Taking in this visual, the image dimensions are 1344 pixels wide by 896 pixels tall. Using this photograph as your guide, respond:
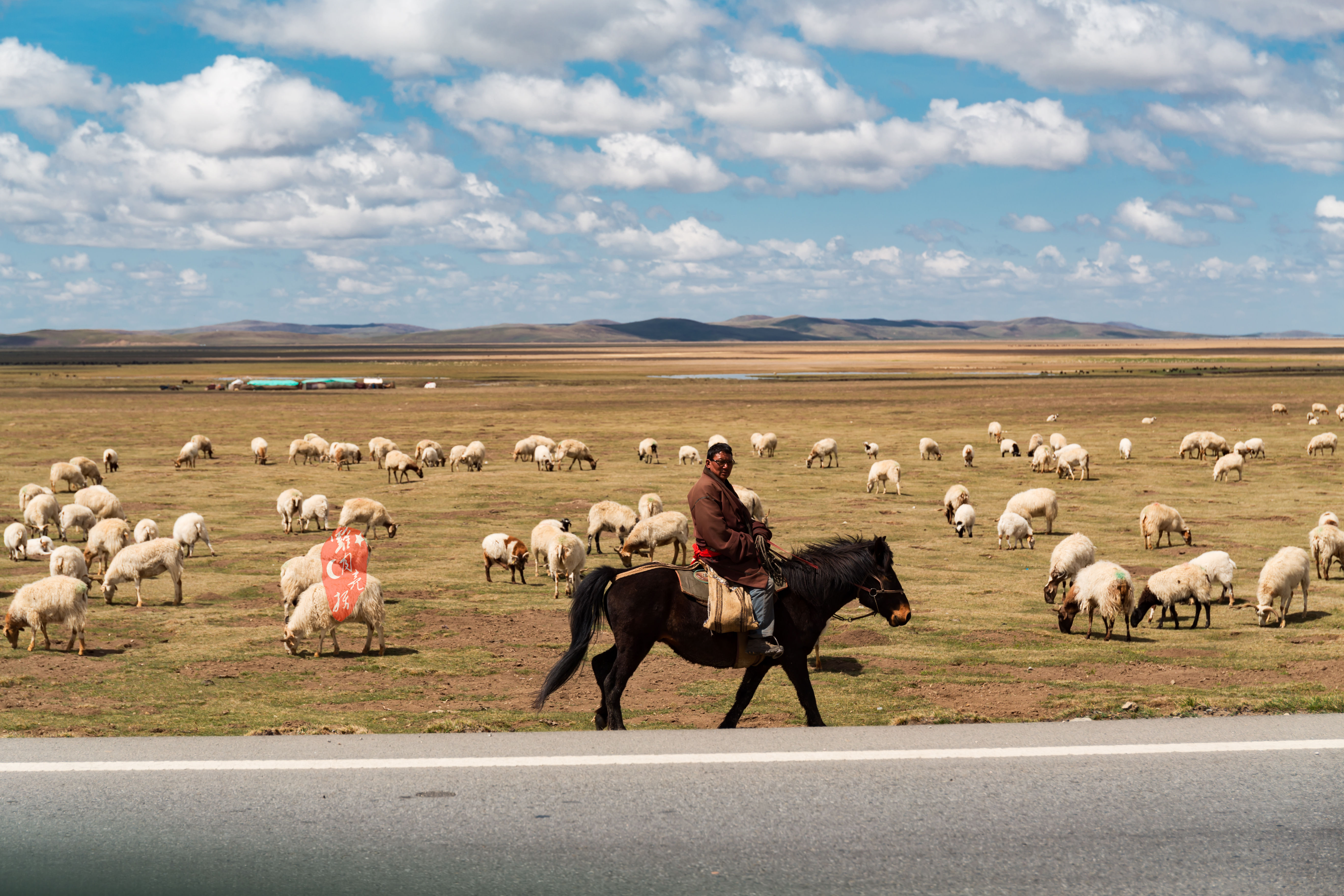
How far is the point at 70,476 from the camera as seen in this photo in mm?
36000

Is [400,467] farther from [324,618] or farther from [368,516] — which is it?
[324,618]

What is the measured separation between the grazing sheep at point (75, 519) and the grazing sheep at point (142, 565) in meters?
7.97

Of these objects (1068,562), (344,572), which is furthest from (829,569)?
(1068,562)

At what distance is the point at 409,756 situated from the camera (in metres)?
8.31

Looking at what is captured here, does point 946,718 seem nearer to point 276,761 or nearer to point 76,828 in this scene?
point 276,761

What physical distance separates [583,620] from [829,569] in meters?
2.42

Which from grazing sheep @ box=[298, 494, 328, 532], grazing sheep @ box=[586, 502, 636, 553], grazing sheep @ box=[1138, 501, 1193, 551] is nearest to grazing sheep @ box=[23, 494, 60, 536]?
grazing sheep @ box=[298, 494, 328, 532]

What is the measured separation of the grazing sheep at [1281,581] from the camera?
17.7 m

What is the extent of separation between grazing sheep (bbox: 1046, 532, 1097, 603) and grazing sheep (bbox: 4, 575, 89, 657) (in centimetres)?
1569

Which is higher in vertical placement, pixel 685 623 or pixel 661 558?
pixel 685 623

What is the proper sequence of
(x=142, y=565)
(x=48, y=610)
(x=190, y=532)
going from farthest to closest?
(x=190, y=532), (x=142, y=565), (x=48, y=610)

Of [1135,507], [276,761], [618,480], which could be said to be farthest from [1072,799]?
[618,480]

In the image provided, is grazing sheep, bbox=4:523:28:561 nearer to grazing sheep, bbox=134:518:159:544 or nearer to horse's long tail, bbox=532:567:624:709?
grazing sheep, bbox=134:518:159:544

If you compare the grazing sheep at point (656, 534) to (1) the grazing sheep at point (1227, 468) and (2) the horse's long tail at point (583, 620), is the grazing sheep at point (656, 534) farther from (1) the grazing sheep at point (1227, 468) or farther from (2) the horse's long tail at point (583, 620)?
(1) the grazing sheep at point (1227, 468)
